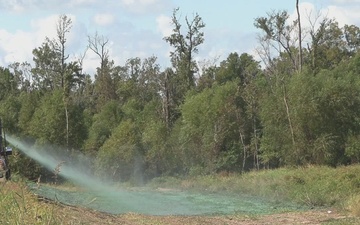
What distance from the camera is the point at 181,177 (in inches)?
1969

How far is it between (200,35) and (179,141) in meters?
12.8

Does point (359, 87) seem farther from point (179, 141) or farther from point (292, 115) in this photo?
point (179, 141)

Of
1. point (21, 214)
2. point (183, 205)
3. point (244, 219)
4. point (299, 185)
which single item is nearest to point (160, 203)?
point (183, 205)

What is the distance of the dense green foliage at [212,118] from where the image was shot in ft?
148

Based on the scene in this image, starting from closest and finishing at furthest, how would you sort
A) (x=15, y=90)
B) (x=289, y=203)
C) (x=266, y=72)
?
(x=289, y=203)
(x=266, y=72)
(x=15, y=90)

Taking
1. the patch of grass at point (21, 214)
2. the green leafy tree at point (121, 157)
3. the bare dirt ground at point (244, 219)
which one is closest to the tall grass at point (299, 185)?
the bare dirt ground at point (244, 219)

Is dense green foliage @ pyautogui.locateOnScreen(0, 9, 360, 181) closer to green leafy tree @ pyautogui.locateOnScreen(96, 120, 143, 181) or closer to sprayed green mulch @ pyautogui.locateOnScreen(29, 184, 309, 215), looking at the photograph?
green leafy tree @ pyautogui.locateOnScreen(96, 120, 143, 181)

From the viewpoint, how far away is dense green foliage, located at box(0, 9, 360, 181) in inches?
1772

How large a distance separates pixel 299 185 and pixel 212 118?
50.9ft

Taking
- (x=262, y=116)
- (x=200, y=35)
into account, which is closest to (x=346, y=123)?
(x=262, y=116)

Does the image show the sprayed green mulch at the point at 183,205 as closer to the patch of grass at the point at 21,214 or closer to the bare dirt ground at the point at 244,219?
the bare dirt ground at the point at 244,219

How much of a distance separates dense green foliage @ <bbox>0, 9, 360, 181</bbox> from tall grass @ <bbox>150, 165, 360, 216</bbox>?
405cm

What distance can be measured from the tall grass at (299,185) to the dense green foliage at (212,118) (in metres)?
4.05

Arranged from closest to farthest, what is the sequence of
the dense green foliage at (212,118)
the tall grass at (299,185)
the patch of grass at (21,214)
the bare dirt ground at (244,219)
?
the patch of grass at (21,214) < the bare dirt ground at (244,219) < the tall grass at (299,185) < the dense green foliage at (212,118)
